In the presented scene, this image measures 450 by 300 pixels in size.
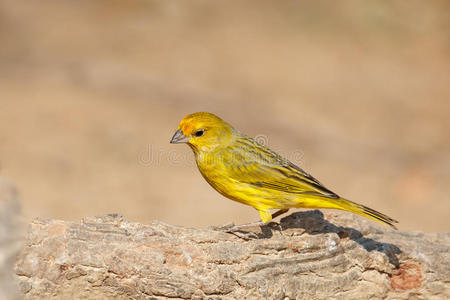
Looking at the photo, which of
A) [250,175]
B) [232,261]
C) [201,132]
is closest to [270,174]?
[250,175]

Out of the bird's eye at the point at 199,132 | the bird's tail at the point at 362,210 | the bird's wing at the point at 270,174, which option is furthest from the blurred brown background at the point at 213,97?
the bird's tail at the point at 362,210

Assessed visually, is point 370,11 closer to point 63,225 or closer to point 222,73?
point 222,73

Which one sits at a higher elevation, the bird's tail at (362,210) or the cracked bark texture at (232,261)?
the bird's tail at (362,210)

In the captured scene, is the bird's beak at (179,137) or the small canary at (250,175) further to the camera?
the bird's beak at (179,137)

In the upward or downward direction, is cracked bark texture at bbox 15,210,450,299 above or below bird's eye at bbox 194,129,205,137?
below

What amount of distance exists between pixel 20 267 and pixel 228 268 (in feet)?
5.34

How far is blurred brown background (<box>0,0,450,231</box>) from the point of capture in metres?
10.9

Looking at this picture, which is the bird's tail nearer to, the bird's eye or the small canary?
the small canary

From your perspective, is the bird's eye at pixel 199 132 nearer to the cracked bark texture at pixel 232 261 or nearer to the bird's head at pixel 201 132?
the bird's head at pixel 201 132

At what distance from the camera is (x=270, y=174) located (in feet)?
20.7

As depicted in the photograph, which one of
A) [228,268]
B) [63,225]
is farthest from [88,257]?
[228,268]

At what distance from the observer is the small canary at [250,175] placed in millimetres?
6066

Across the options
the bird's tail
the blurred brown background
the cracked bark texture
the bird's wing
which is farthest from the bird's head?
the blurred brown background

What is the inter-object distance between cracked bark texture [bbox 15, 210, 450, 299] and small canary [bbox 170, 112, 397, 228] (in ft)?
0.69
